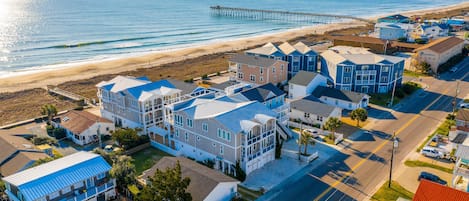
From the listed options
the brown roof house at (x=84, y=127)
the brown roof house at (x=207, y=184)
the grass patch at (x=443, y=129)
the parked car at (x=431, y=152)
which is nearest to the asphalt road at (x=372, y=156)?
the grass patch at (x=443, y=129)

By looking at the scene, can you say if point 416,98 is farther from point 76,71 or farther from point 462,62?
point 76,71

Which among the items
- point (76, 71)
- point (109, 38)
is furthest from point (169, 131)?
point (109, 38)

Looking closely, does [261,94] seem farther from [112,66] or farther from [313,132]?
[112,66]

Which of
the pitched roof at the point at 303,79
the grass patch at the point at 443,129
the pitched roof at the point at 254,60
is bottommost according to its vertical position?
the grass patch at the point at 443,129

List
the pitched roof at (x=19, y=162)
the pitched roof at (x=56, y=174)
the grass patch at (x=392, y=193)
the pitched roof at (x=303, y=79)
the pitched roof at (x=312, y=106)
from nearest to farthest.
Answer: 1. the pitched roof at (x=56, y=174)
2. the grass patch at (x=392, y=193)
3. the pitched roof at (x=19, y=162)
4. the pitched roof at (x=312, y=106)
5. the pitched roof at (x=303, y=79)

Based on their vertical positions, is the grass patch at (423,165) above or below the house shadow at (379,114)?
below

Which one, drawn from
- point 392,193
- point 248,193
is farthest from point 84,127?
point 392,193

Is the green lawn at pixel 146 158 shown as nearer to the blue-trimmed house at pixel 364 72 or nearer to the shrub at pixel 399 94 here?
the blue-trimmed house at pixel 364 72
